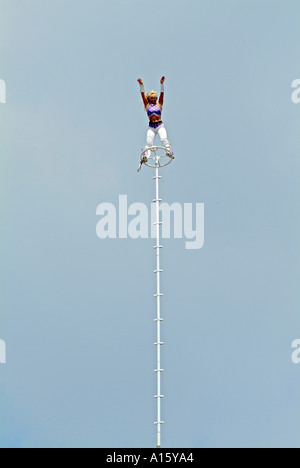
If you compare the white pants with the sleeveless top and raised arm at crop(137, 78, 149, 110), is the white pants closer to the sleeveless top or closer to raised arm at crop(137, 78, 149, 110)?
the sleeveless top

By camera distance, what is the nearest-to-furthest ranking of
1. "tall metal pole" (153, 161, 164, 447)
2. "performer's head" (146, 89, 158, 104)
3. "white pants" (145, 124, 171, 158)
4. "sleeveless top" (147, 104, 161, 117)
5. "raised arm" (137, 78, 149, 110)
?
"tall metal pole" (153, 161, 164, 447) < "white pants" (145, 124, 171, 158) < "raised arm" (137, 78, 149, 110) < "sleeveless top" (147, 104, 161, 117) < "performer's head" (146, 89, 158, 104)

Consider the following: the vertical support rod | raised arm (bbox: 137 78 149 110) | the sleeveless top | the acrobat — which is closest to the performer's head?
the acrobat

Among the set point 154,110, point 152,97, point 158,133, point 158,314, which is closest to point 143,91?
point 152,97

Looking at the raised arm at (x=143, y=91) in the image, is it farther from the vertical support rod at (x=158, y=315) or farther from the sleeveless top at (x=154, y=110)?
the vertical support rod at (x=158, y=315)

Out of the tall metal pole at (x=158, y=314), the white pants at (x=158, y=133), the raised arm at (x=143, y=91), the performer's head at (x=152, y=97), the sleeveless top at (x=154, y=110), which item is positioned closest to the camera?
the tall metal pole at (x=158, y=314)

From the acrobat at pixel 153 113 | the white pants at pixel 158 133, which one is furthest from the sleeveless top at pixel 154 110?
the white pants at pixel 158 133

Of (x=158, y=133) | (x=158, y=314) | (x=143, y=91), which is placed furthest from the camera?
(x=158, y=133)

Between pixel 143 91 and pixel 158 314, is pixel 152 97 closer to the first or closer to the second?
pixel 143 91

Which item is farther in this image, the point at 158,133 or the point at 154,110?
the point at 158,133

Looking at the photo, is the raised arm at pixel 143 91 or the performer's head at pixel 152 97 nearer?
the raised arm at pixel 143 91

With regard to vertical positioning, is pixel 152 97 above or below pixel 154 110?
above

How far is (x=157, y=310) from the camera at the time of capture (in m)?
50.9

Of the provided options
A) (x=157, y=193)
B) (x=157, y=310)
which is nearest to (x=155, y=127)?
(x=157, y=193)

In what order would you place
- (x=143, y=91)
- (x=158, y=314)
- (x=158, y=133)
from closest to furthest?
(x=158, y=314) < (x=143, y=91) < (x=158, y=133)
